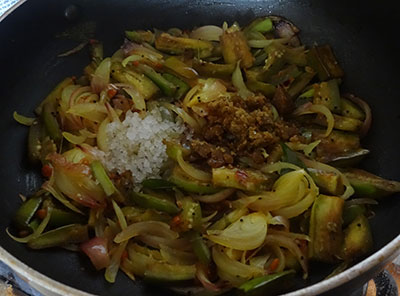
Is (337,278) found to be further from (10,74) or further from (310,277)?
(10,74)

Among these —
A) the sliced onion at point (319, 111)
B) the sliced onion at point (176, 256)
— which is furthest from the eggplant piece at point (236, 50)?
the sliced onion at point (176, 256)

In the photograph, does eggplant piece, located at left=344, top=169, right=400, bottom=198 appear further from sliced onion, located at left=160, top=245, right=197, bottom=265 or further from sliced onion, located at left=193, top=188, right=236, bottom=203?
sliced onion, located at left=160, top=245, right=197, bottom=265

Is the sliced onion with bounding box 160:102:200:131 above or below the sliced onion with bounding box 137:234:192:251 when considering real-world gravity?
above

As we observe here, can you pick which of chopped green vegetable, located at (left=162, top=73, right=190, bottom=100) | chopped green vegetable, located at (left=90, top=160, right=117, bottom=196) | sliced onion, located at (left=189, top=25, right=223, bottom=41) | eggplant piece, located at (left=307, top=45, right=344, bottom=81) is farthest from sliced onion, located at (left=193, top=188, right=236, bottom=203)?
sliced onion, located at (left=189, top=25, right=223, bottom=41)

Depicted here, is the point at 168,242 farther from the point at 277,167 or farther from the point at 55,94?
the point at 55,94

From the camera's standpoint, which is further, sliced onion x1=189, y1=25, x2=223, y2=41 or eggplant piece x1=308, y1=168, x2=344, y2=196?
sliced onion x1=189, y1=25, x2=223, y2=41

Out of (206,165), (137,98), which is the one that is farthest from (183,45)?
(206,165)

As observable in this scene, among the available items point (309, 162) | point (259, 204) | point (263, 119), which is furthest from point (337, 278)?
point (263, 119)

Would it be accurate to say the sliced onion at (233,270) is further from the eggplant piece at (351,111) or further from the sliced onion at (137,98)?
the eggplant piece at (351,111)
